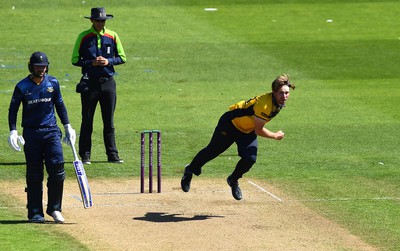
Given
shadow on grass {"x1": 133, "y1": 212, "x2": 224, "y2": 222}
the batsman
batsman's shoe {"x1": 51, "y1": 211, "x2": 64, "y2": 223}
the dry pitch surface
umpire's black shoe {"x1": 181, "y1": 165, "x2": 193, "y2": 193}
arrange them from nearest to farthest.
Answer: the dry pitch surface → the batsman → batsman's shoe {"x1": 51, "y1": 211, "x2": 64, "y2": 223} → shadow on grass {"x1": 133, "y1": 212, "x2": 224, "y2": 222} → umpire's black shoe {"x1": 181, "y1": 165, "x2": 193, "y2": 193}

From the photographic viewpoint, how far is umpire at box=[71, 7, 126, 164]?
18656mm

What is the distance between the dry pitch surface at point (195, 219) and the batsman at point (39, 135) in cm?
39

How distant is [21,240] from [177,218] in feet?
7.77

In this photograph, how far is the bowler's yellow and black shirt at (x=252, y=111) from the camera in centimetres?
1512

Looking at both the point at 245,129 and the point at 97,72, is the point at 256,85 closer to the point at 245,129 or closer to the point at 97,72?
the point at 97,72

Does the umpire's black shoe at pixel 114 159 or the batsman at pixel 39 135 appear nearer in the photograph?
the batsman at pixel 39 135

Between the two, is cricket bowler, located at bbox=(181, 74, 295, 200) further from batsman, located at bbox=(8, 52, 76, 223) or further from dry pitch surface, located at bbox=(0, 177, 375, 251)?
batsman, located at bbox=(8, 52, 76, 223)

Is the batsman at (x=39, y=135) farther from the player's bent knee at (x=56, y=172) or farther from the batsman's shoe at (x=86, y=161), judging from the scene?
the batsman's shoe at (x=86, y=161)

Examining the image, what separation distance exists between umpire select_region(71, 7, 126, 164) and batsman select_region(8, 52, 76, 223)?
3949mm

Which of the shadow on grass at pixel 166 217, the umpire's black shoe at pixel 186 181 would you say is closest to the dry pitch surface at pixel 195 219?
the shadow on grass at pixel 166 217

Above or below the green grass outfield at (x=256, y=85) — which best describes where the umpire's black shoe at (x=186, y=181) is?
above

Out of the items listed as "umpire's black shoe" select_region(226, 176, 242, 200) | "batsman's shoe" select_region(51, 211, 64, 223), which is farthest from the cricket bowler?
"batsman's shoe" select_region(51, 211, 64, 223)

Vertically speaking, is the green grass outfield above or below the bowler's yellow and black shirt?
below

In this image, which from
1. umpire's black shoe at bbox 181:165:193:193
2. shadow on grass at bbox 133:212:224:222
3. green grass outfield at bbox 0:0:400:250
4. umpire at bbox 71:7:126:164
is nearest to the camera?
shadow on grass at bbox 133:212:224:222
